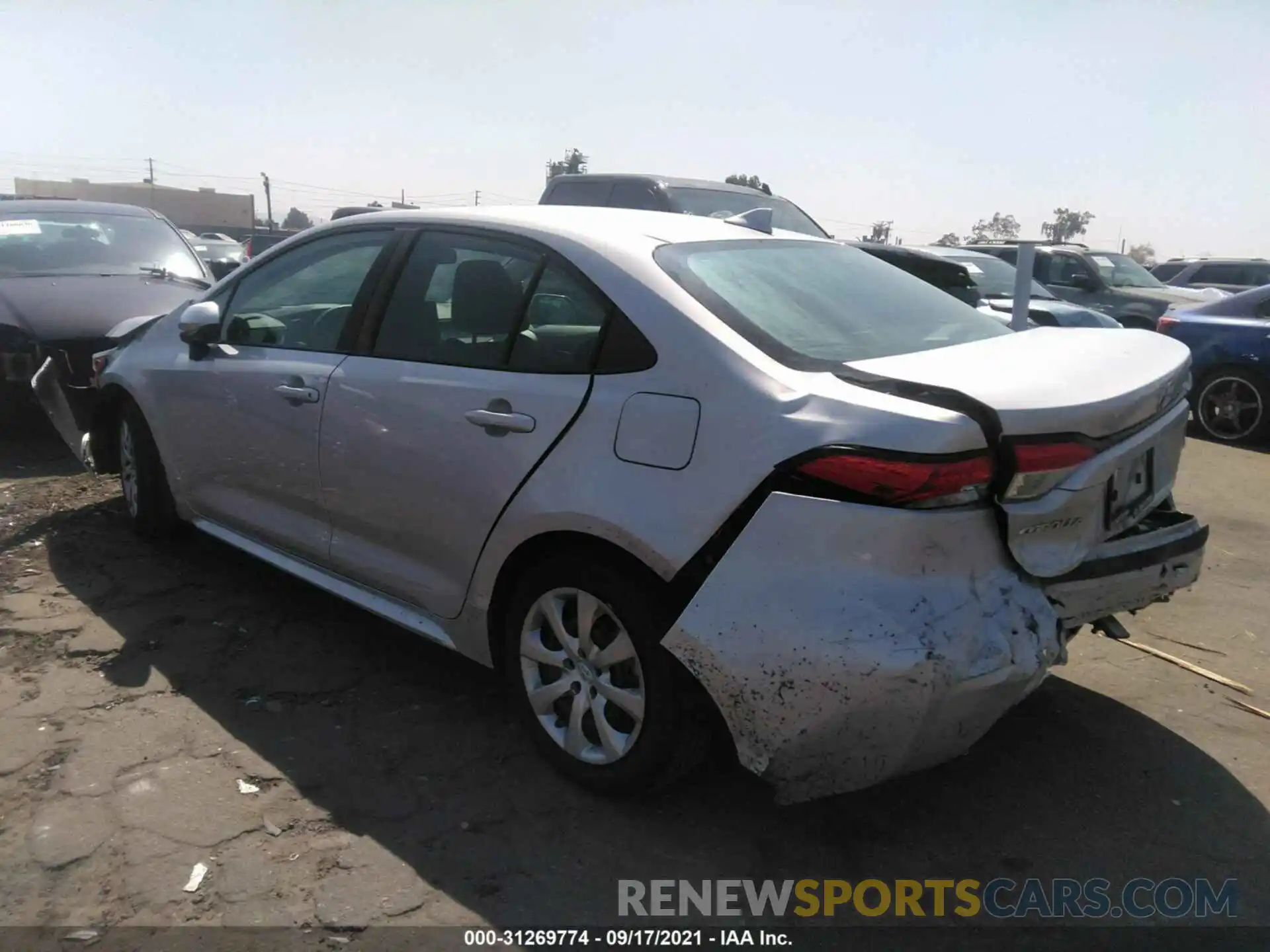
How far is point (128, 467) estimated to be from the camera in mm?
5055

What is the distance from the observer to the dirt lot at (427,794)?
2.65 metres

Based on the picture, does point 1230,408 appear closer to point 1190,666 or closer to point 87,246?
point 1190,666

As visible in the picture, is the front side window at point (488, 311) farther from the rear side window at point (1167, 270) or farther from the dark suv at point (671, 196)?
the rear side window at point (1167, 270)

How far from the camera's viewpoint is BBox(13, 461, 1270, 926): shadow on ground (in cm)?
273

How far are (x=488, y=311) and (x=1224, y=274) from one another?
18253 millimetres

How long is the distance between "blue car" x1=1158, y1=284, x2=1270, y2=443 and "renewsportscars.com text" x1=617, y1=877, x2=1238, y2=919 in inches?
293

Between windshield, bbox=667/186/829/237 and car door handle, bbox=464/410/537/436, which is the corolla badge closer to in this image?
car door handle, bbox=464/410/537/436

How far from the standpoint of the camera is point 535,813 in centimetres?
295

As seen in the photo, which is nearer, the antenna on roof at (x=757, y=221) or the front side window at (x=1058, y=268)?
the antenna on roof at (x=757, y=221)

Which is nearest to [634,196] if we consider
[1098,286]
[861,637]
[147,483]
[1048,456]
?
[147,483]

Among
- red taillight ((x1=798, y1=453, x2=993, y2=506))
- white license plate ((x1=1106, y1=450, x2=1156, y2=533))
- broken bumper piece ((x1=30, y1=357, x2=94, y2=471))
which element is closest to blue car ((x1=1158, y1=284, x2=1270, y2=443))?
white license plate ((x1=1106, y1=450, x2=1156, y2=533))

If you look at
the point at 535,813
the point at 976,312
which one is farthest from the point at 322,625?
the point at 976,312

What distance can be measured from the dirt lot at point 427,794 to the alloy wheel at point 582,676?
0.19 m

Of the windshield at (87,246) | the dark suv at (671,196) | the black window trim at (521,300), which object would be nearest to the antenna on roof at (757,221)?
the black window trim at (521,300)
